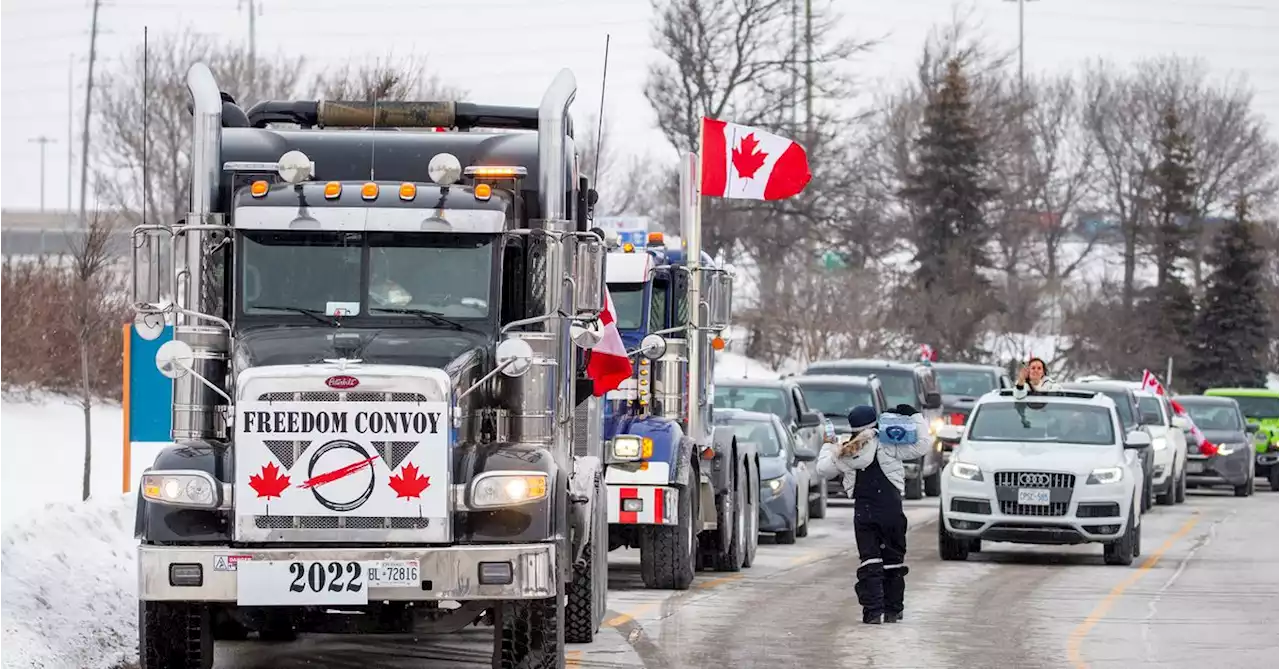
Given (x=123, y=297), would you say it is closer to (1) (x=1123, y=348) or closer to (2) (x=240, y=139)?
(2) (x=240, y=139)

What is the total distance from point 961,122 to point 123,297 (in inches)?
1861

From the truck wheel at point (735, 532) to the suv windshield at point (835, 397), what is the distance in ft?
41.1

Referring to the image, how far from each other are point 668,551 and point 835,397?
52.5 feet

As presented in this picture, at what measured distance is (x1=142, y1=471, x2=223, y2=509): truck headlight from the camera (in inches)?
431

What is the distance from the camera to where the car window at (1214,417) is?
39969 mm

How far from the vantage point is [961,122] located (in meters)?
75.3

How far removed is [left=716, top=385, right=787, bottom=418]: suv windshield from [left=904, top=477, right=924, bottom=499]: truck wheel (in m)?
6.75

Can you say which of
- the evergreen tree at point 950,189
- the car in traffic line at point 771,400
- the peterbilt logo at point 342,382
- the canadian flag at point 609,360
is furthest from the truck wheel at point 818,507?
the evergreen tree at point 950,189

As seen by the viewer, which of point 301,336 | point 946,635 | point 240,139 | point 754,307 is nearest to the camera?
point 301,336

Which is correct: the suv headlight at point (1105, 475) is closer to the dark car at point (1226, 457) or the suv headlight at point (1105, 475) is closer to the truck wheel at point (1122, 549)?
the truck wheel at point (1122, 549)

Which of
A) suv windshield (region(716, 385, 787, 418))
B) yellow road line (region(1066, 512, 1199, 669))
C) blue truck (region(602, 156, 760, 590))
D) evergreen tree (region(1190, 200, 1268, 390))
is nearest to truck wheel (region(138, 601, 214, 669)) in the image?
yellow road line (region(1066, 512, 1199, 669))

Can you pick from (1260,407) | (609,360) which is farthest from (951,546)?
(1260,407)

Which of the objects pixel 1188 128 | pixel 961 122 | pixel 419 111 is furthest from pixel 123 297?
pixel 1188 128

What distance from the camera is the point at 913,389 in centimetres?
3722
